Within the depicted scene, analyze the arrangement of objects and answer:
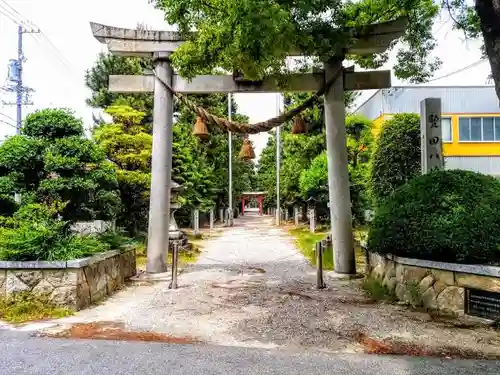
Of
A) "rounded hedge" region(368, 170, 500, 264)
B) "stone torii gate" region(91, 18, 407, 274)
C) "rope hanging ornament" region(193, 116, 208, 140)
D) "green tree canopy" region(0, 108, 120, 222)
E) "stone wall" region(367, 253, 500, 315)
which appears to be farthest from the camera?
"rope hanging ornament" region(193, 116, 208, 140)

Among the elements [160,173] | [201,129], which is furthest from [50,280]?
[201,129]

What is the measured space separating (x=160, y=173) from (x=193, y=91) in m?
1.95

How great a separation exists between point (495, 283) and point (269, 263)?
23.2 feet

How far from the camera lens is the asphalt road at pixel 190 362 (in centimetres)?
373

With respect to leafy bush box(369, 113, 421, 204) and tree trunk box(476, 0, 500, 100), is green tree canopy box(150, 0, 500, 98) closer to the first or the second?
tree trunk box(476, 0, 500, 100)

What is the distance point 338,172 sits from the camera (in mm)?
9266

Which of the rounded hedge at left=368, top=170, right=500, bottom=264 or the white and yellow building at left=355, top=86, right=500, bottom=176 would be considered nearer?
the rounded hedge at left=368, top=170, right=500, bottom=264

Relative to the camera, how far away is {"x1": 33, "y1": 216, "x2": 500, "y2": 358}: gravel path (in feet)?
15.0

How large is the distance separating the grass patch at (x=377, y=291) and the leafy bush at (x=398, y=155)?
6.15 metres

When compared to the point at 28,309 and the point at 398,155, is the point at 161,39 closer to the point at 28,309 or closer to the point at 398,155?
the point at 28,309

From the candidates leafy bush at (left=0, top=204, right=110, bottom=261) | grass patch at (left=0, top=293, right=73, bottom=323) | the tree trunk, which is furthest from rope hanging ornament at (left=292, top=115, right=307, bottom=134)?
grass patch at (left=0, top=293, right=73, bottom=323)

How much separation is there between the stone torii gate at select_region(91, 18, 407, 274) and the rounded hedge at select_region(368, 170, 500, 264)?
2.25 metres

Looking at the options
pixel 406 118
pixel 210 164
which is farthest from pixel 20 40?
pixel 406 118

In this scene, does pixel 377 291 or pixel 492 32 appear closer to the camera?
pixel 492 32
